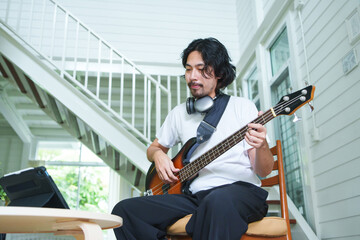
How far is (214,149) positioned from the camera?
1.38 m

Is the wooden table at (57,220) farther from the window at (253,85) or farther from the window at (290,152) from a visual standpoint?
the window at (253,85)

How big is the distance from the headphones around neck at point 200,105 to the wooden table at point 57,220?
→ 72 centimetres

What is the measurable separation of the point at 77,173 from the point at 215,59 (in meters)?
5.40

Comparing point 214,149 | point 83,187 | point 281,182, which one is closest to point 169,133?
point 214,149

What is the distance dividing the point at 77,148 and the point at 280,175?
5.57 meters

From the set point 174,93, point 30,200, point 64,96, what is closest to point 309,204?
point 30,200

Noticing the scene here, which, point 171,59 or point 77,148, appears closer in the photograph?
point 171,59

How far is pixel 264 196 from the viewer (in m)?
1.29

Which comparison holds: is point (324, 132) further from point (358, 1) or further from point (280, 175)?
point (358, 1)

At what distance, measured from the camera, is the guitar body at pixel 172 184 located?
1.51 meters

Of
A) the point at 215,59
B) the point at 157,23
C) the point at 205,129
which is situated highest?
the point at 157,23

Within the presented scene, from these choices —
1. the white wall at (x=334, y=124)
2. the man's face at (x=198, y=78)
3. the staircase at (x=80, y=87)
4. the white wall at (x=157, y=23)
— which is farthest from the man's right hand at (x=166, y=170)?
the white wall at (x=157, y=23)

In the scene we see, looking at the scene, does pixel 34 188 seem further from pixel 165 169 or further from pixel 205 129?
pixel 205 129

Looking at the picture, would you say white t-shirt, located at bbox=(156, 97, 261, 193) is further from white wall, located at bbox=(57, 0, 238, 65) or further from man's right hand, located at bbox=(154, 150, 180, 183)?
white wall, located at bbox=(57, 0, 238, 65)
